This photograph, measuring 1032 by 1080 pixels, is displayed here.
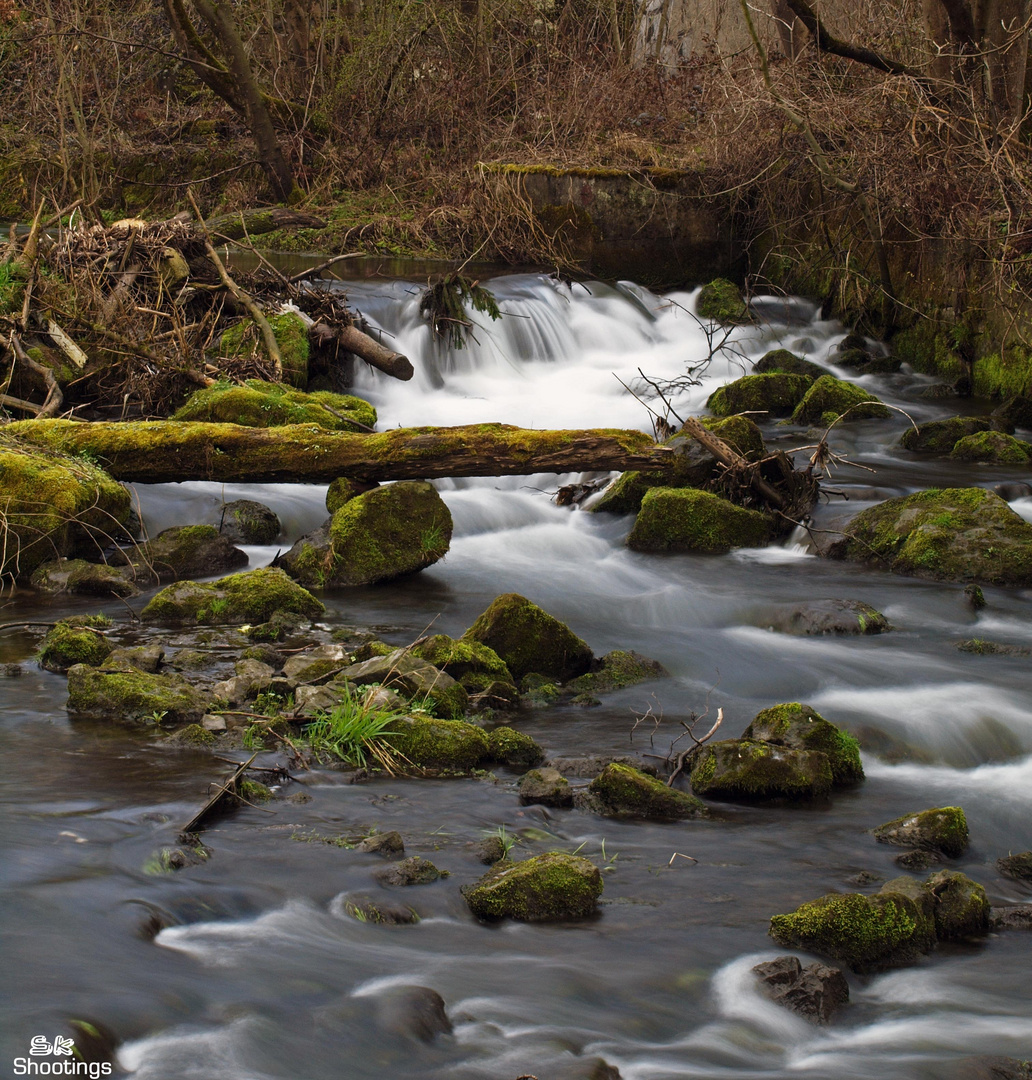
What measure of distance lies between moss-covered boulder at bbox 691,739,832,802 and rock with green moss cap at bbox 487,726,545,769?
0.64 m

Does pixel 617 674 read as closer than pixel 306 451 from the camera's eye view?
Yes

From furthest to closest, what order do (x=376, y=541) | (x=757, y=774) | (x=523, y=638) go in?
(x=376, y=541), (x=523, y=638), (x=757, y=774)

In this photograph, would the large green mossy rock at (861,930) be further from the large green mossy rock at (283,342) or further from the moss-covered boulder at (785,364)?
the moss-covered boulder at (785,364)

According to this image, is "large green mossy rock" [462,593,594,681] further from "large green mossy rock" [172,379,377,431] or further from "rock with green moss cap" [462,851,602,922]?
"large green mossy rock" [172,379,377,431]

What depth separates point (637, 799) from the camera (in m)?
4.03

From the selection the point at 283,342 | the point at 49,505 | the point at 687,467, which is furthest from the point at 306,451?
the point at 283,342

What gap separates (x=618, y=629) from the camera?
22.3 ft

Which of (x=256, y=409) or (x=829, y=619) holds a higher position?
(x=256, y=409)

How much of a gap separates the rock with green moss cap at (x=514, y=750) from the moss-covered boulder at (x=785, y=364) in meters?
8.76

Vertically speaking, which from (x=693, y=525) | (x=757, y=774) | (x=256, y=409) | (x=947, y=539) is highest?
(x=256, y=409)

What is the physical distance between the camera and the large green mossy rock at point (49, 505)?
6621 millimetres

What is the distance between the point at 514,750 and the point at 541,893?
118cm

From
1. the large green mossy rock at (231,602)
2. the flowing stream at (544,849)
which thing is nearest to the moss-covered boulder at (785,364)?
the flowing stream at (544,849)

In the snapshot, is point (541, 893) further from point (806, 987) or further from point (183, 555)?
point (183, 555)
